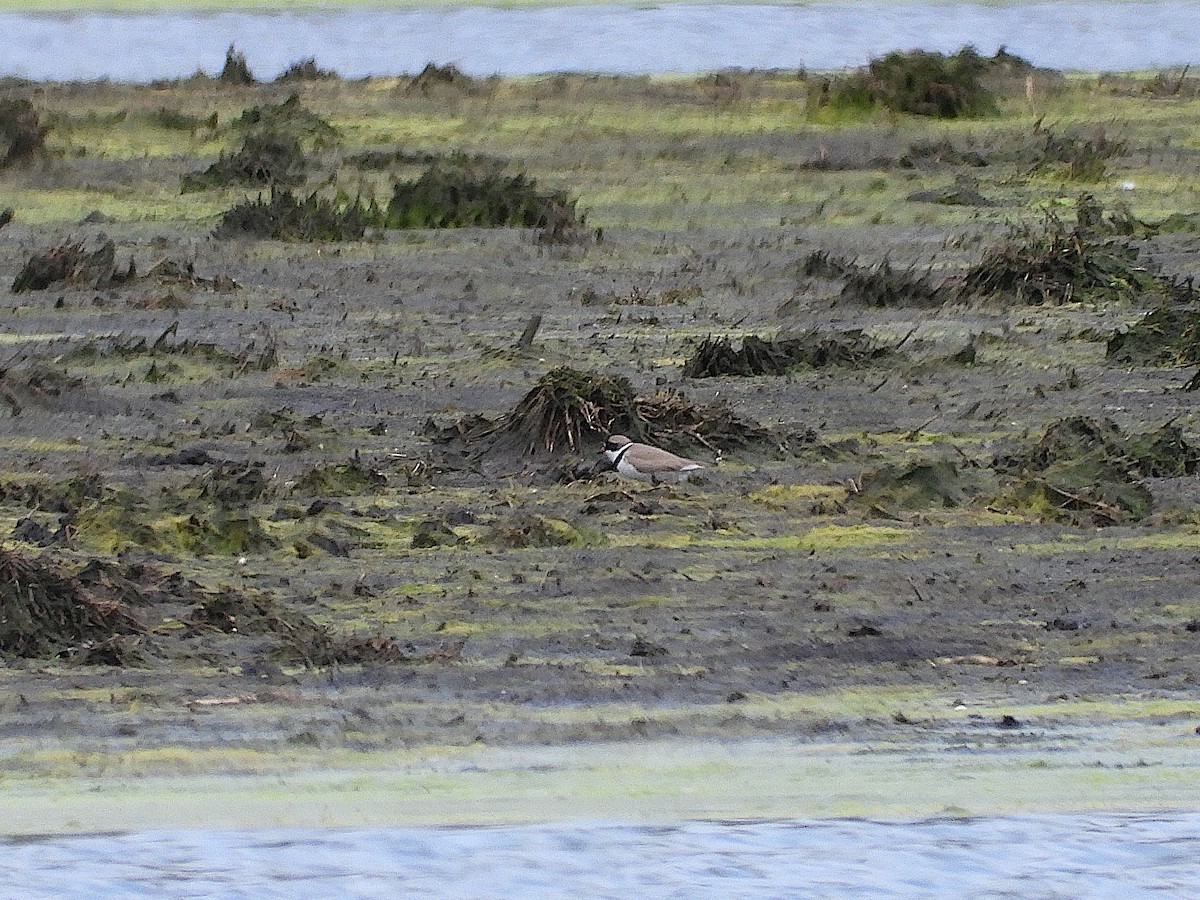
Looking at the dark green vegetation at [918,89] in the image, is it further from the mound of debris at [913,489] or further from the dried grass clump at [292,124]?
the mound of debris at [913,489]

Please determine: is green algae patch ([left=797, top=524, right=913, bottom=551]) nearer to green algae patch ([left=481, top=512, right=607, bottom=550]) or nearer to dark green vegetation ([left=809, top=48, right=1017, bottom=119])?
green algae patch ([left=481, top=512, right=607, bottom=550])

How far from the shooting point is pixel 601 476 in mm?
8664

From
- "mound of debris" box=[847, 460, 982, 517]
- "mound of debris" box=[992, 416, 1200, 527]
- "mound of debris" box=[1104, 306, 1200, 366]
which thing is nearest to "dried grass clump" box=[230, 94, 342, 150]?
"mound of debris" box=[1104, 306, 1200, 366]

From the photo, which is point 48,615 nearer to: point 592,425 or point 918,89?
point 592,425

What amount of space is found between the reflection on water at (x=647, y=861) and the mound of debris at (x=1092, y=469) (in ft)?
9.16

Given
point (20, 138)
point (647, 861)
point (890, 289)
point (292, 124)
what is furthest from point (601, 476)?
point (292, 124)

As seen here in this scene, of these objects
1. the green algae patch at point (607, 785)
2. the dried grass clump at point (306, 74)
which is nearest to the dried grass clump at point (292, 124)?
the dried grass clump at point (306, 74)

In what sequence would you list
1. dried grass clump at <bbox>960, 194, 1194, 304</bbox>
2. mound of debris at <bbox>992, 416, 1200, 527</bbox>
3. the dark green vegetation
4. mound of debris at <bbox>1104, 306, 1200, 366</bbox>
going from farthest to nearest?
the dark green vegetation, dried grass clump at <bbox>960, 194, 1194, 304</bbox>, mound of debris at <bbox>1104, 306, 1200, 366</bbox>, mound of debris at <bbox>992, 416, 1200, 527</bbox>

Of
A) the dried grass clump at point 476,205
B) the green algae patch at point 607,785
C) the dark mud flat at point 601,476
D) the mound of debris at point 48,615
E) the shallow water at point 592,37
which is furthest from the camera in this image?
the shallow water at point 592,37

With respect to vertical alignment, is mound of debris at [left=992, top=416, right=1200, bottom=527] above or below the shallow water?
below

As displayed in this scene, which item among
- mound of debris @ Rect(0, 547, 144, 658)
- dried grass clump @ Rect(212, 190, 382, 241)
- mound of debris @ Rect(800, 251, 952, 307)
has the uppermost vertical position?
dried grass clump @ Rect(212, 190, 382, 241)

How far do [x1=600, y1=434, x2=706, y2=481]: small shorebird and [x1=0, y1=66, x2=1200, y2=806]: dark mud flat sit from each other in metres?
0.08

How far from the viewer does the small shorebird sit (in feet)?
28.6

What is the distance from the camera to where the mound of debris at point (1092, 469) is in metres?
8.20
